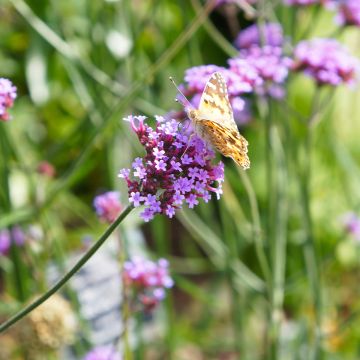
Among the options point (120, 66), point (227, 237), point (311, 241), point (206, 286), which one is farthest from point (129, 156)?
point (206, 286)

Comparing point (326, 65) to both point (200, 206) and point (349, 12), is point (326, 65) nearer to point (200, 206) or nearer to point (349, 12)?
point (349, 12)

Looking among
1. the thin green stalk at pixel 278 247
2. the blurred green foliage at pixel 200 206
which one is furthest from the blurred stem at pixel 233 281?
the thin green stalk at pixel 278 247

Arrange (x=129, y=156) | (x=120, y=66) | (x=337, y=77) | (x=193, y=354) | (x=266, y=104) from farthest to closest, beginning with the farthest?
(x=193, y=354) < (x=129, y=156) < (x=120, y=66) < (x=266, y=104) < (x=337, y=77)

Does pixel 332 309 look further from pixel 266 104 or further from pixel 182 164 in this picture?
pixel 182 164

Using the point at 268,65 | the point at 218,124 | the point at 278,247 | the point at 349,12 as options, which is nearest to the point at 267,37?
the point at 349,12

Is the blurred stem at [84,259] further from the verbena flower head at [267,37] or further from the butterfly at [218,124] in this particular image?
the verbena flower head at [267,37]

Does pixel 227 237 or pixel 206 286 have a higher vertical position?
→ pixel 206 286
